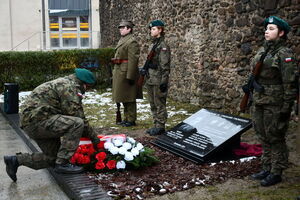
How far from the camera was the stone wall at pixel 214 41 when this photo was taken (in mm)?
7996

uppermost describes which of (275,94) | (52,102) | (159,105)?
(275,94)

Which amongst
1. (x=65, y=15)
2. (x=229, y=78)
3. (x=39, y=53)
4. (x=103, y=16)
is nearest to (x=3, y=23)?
(x=65, y=15)

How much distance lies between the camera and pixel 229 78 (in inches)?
354

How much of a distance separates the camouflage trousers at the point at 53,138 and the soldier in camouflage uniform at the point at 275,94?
79.3 inches

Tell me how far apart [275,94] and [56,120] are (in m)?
2.38

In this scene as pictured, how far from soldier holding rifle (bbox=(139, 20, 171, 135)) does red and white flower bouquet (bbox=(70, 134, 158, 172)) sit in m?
1.72

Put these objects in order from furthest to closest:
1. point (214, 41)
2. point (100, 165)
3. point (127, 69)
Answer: point (214, 41) → point (127, 69) → point (100, 165)

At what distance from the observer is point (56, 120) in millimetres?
4809

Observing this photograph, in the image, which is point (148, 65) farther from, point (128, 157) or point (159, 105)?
point (128, 157)

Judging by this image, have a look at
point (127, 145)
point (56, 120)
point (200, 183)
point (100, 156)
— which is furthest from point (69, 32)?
point (200, 183)

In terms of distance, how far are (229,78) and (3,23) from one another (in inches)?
797

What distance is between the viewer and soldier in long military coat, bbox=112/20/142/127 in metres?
7.82

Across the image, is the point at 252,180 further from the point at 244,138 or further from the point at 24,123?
the point at 24,123

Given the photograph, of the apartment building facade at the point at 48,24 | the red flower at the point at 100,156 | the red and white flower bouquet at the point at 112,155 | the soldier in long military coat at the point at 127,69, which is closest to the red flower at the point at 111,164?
the red and white flower bouquet at the point at 112,155
